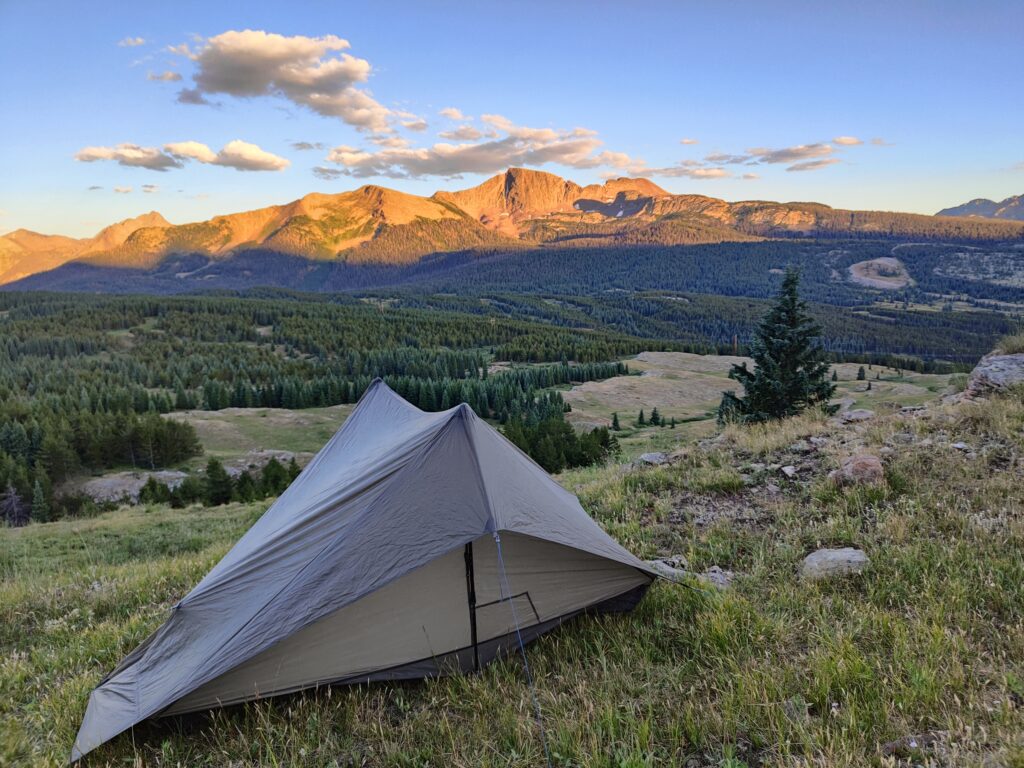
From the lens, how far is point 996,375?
12.0 meters

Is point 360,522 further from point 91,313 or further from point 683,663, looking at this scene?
point 91,313

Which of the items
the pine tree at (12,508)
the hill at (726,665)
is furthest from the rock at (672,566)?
the pine tree at (12,508)

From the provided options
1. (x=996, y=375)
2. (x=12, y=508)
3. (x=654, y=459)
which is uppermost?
(x=996, y=375)

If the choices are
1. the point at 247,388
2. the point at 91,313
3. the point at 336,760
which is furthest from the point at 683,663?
the point at 91,313

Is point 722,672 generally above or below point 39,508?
above

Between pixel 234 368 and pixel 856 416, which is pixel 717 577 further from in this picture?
pixel 234 368

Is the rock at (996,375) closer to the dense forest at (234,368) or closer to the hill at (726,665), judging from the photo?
the hill at (726,665)

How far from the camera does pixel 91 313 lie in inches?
6531

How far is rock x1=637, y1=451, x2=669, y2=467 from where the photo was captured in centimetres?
1109

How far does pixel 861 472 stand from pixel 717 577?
3.53m

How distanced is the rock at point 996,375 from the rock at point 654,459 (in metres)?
7.33

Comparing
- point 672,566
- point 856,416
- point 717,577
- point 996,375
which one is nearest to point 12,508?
point 672,566

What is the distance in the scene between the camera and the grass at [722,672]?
3438 mm

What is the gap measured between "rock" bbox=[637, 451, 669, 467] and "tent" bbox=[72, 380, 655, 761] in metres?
5.76
